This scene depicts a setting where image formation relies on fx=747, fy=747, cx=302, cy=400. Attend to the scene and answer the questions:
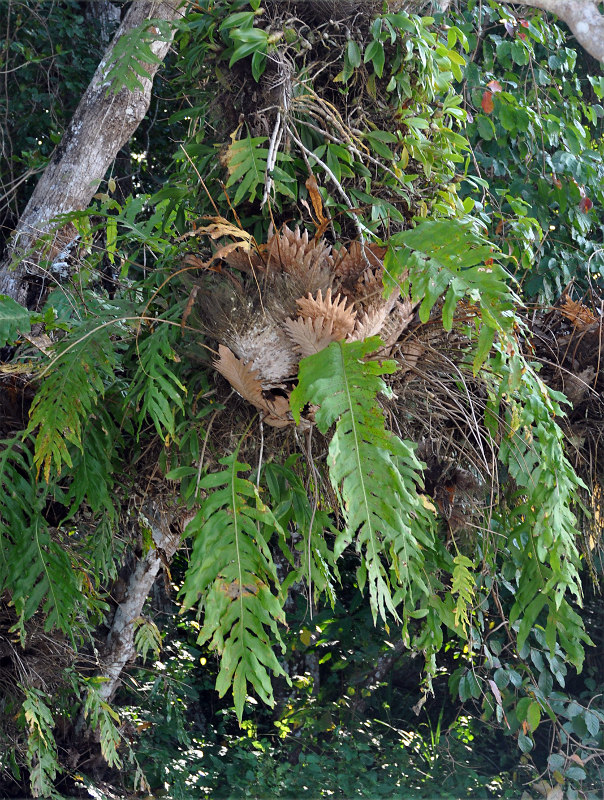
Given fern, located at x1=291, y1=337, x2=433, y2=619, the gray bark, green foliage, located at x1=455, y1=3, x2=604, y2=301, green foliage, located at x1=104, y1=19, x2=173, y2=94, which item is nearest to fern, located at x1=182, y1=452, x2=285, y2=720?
fern, located at x1=291, y1=337, x2=433, y2=619

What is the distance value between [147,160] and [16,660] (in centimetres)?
249

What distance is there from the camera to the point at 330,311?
2.83 ft

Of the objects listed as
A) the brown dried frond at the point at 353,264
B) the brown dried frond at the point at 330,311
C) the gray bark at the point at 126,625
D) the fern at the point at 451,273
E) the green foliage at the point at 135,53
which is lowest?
the gray bark at the point at 126,625

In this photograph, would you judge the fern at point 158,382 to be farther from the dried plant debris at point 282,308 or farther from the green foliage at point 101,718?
the green foliage at point 101,718

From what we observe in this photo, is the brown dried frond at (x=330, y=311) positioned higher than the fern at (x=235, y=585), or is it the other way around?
the brown dried frond at (x=330, y=311)

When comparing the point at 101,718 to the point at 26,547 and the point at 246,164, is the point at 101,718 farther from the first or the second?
the point at 246,164

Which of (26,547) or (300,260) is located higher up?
(300,260)

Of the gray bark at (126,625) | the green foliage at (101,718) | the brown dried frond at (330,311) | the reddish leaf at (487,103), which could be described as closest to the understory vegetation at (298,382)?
the brown dried frond at (330,311)

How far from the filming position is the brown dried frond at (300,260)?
0.89 metres

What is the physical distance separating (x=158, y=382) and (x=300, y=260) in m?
0.25

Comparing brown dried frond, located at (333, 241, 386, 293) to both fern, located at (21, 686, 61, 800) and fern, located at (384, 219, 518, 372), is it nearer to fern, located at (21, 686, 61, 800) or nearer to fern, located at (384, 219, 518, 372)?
fern, located at (384, 219, 518, 372)

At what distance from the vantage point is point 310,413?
3.06ft

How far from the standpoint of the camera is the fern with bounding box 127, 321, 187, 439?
947 mm

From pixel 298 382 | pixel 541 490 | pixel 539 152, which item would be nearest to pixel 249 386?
pixel 298 382
